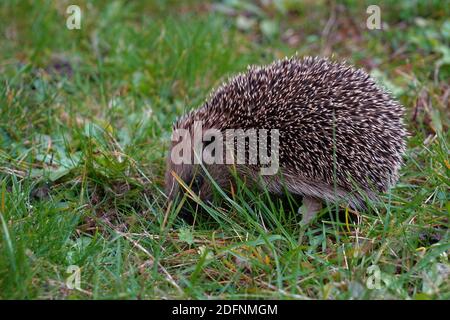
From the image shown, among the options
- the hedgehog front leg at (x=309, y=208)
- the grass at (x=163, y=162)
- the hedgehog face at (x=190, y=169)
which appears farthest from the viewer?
the hedgehog face at (x=190, y=169)

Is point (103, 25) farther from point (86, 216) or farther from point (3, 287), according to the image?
point (3, 287)

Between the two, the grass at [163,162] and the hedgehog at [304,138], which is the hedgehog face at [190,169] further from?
the grass at [163,162]

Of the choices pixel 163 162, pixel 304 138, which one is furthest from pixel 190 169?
pixel 304 138

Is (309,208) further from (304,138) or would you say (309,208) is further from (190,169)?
(190,169)

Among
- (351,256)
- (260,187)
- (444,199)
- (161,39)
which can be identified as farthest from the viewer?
(161,39)

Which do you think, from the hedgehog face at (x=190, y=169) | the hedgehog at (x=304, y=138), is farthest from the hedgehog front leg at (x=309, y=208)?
the hedgehog face at (x=190, y=169)

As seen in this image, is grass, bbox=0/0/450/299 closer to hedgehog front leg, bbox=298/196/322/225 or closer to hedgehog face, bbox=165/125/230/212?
hedgehog front leg, bbox=298/196/322/225
